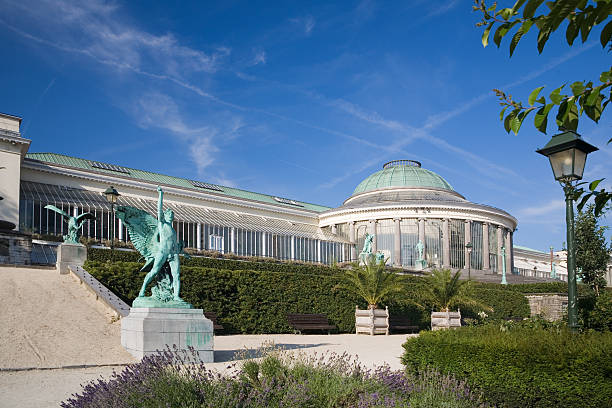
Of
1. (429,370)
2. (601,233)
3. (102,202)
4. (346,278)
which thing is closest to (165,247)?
(429,370)

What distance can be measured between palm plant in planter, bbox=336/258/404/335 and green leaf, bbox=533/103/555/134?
63.8 feet

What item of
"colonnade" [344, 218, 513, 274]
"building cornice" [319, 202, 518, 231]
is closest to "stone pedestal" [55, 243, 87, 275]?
"colonnade" [344, 218, 513, 274]

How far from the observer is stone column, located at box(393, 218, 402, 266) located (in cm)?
5275

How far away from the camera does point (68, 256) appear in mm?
19172

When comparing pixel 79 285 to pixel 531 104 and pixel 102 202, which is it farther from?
pixel 102 202

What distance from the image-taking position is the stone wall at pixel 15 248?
23391 millimetres

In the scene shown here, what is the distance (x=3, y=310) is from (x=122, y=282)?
4.64 m

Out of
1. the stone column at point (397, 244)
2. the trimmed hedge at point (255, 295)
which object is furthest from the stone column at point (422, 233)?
the trimmed hedge at point (255, 295)

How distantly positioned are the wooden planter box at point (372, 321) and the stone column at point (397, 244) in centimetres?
2983

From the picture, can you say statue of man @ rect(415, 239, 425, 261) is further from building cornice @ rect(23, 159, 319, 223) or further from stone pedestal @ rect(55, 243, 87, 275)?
stone pedestal @ rect(55, 243, 87, 275)

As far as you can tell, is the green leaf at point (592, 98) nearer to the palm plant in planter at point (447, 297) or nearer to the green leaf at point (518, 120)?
the green leaf at point (518, 120)

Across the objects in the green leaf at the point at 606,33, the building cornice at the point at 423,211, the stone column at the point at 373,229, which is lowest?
the green leaf at the point at 606,33

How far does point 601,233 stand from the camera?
3653 cm

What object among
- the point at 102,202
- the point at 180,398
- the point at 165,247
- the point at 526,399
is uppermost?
the point at 102,202
